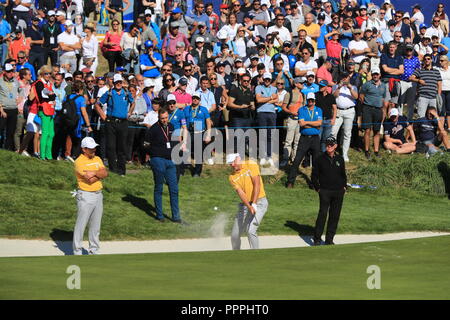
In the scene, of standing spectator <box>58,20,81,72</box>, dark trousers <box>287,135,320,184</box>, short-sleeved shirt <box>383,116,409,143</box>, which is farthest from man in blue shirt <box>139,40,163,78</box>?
short-sleeved shirt <box>383,116,409,143</box>

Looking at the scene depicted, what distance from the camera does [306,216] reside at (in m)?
22.2

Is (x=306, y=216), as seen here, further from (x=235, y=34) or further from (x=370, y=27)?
(x=370, y=27)

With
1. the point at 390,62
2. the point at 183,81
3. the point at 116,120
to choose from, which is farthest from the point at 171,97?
the point at 390,62

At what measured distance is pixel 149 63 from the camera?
88.6 feet

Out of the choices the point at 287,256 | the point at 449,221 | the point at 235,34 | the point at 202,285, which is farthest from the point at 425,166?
the point at 202,285

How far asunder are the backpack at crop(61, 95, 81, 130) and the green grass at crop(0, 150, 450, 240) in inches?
41.1

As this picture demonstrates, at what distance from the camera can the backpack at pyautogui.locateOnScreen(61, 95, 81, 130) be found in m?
23.7

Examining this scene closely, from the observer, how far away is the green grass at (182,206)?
66.5 ft

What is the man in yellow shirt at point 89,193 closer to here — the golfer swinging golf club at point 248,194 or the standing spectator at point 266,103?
the golfer swinging golf club at point 248,194

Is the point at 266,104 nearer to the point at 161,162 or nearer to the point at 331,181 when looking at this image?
the point at 161,162

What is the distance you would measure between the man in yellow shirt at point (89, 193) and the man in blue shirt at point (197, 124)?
269 inches

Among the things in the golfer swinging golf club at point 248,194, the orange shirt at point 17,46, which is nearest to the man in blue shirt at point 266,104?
the orange shirt at point 17,46

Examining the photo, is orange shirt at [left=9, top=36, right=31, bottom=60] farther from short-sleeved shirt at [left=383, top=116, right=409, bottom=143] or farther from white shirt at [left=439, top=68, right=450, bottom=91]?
white shirt at [left=439, top=68, right=450, bottom=91]

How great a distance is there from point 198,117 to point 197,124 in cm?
18
